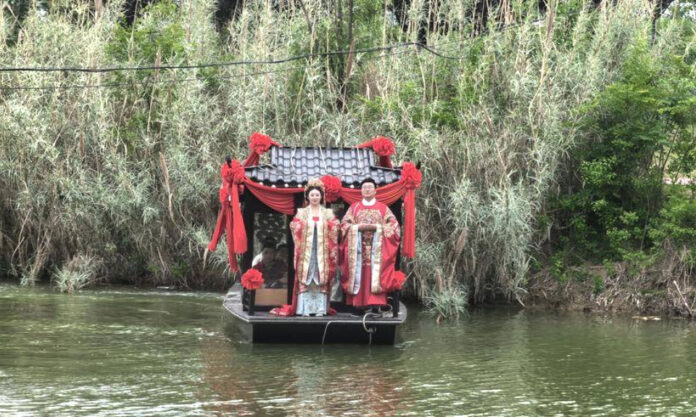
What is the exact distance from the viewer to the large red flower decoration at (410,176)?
39.8 ft

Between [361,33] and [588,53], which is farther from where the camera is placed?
[361,33]

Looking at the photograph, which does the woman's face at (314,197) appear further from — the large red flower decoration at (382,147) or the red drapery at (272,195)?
the large red flower decoration at (382,147)

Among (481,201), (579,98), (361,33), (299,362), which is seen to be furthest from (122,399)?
(361,33)

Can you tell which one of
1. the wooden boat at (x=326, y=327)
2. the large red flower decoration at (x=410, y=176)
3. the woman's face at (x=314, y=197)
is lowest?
the wooden boat at (x=326, y=327)

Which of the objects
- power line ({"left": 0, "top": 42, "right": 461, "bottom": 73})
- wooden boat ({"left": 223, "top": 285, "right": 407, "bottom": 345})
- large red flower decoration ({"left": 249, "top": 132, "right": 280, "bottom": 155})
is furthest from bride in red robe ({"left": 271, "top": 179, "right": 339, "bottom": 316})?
power line ({"left": 0, "top": 42, "right": 461, "bottom": 73})

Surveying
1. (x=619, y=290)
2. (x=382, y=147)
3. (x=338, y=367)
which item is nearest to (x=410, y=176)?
(x=382, y=147)

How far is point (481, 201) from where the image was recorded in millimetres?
15352

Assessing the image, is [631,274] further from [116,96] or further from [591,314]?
[116,96]

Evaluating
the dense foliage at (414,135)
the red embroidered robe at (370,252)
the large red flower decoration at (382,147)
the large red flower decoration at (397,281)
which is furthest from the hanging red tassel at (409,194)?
the dense foliage at (414,135)

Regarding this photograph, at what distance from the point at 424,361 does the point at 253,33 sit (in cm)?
982

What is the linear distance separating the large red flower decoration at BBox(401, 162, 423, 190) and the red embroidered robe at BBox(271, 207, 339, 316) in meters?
0.93

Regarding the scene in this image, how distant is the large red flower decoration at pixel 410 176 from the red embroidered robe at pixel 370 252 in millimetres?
372

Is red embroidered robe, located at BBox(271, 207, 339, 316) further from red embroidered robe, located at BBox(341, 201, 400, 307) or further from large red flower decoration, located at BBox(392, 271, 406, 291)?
large red flower decoration, located at BBox(392, 271, 406, 291)

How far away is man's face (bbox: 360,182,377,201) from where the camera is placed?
12.0 meters
